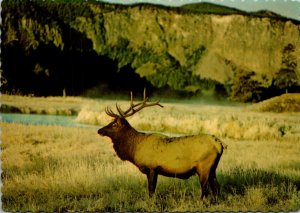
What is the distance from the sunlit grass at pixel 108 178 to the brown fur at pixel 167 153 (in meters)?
0.27

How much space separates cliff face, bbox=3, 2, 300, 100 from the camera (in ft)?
21.9

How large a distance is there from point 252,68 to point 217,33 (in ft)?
2.07

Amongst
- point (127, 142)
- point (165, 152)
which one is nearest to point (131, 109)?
point (127, 142)

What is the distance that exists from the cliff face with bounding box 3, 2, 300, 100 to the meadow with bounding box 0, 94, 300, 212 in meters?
0.47

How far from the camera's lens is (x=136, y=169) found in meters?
6.30

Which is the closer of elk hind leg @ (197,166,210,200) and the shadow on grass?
elk hind leg @ (197,166,210,200)

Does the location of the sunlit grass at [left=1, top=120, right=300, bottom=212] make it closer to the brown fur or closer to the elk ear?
the brown fur

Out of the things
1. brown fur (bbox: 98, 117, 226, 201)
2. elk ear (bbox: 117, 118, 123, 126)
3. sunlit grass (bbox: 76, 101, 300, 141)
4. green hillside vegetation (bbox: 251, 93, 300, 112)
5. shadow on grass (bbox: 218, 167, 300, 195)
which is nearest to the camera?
brown fur (bbox: 98, 117, 226, 201)

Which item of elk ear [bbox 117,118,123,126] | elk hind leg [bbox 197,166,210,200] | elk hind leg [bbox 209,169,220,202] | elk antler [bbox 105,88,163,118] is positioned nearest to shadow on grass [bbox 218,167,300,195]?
elk hind leg [bbox 209,169,220,202]

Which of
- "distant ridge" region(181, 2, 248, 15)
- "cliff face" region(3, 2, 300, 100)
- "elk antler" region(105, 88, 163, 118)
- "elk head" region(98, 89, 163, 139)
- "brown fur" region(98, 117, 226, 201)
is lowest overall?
"brown fur" region(98, 117, 226, 201)

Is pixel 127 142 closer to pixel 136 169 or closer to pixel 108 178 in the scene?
pixel 136 169

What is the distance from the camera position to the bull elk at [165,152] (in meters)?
5.73

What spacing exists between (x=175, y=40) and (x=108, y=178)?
1.90 m

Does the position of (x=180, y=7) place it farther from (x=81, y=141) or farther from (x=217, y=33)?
(x=81, y=141)
